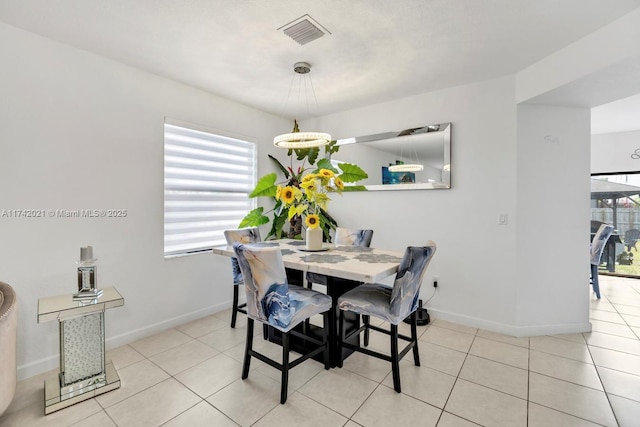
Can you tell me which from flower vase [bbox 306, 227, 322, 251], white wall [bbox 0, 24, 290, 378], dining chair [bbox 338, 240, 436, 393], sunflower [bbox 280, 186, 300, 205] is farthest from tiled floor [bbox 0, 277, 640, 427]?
sunflower [bbox 280, 186, 300, 205]

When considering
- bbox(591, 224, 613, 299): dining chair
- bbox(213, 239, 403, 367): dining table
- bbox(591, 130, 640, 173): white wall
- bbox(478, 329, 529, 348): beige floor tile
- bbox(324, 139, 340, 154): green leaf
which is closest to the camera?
bbox(213, 239, 403, 367): dining table

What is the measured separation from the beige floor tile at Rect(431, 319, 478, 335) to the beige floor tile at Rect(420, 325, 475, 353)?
0.24 ft

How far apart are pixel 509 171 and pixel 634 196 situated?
13.5 ft

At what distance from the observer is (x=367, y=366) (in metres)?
2.38

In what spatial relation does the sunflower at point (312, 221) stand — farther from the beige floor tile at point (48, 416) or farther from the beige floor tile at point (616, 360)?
the beige floor tile at point (616, 360)

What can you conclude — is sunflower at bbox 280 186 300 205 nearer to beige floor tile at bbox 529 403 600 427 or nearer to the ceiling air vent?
the ceiling air vent

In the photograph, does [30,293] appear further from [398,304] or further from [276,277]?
[398,304]

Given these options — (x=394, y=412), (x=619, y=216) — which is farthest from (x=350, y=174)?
(x=619, y=216)

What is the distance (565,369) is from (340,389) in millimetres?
1788

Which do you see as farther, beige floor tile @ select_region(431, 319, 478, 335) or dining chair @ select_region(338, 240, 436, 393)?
beige floor tile @ select_region(431, 319, 478, 335)

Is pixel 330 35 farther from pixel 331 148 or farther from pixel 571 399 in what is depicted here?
pixel 571 399

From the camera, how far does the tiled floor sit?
1805mm

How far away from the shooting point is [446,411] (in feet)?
6.12

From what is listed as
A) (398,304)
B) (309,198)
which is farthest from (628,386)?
(309,198)
